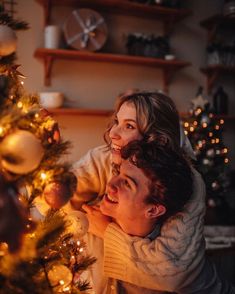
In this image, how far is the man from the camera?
1.08 m

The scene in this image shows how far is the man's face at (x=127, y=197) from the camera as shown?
3.54ft

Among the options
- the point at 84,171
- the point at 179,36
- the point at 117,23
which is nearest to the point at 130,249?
the point at 84,171

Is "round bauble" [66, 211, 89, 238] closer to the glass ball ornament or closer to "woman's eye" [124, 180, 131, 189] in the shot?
"woman's eye" [124, 180, 131, 189]

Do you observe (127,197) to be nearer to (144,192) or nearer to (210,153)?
(144,192)

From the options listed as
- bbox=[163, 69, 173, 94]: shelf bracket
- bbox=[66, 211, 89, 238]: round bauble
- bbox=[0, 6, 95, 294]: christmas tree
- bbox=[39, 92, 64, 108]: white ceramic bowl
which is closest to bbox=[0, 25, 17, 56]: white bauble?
bbox=[0, 6, 95, 294]: christmas tree

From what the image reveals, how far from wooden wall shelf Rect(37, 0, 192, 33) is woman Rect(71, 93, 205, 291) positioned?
1948 millimetres

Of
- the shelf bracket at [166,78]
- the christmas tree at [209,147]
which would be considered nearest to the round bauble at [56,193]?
the christmas tree at [209,147]

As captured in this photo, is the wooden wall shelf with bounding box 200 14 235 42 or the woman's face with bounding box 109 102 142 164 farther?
the wooden wall shelf with bounding box 200 14 235 42

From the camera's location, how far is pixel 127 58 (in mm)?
3061

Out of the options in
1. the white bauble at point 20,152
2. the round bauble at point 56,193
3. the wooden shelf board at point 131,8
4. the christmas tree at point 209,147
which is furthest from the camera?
the wooden shelf board at point 131,8

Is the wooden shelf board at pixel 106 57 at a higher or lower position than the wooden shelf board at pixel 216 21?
lower

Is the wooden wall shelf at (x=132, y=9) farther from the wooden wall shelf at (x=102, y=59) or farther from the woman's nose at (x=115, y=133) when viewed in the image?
the woman's nose at (x=115, y=133)

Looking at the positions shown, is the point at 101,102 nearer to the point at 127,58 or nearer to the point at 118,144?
the point at 127,58

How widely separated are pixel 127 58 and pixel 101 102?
0.41 metres
